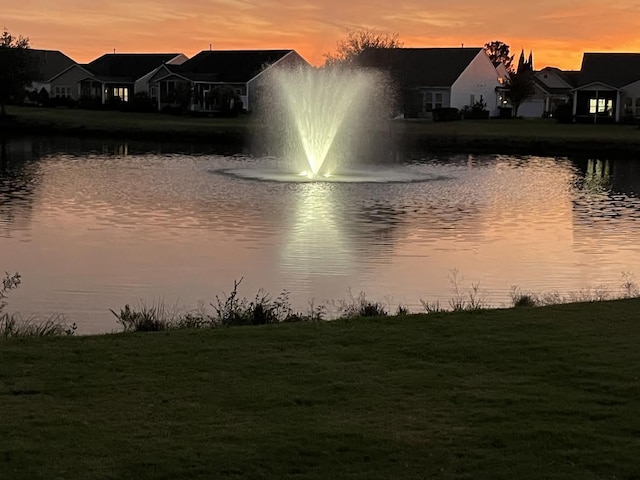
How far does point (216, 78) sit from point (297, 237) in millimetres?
72654

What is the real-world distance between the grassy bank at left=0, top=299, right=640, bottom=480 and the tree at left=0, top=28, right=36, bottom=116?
75.3 m

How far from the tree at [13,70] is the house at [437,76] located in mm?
29439

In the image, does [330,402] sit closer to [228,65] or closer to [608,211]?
[608,211]

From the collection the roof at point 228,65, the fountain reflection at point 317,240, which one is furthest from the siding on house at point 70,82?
the fountain reflection at point 317,240

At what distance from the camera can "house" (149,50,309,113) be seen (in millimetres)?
88938

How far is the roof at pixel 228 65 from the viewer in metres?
93.9

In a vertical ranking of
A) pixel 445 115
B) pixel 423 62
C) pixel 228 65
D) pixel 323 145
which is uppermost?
pixel 423 62

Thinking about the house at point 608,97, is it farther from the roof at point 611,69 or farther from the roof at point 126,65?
the roof at point 126,65

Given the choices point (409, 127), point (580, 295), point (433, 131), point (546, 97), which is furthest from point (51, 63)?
point (580, 295)

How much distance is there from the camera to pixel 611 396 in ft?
29.1

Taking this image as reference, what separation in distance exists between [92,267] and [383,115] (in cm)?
6014

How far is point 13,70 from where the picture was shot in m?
82.8

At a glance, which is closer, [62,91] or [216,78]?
[216,78]

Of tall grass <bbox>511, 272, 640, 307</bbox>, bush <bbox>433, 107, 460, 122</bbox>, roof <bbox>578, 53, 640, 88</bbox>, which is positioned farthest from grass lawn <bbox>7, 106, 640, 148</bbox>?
tall grass <bbox>511, 272, 640, 307</bbox>
